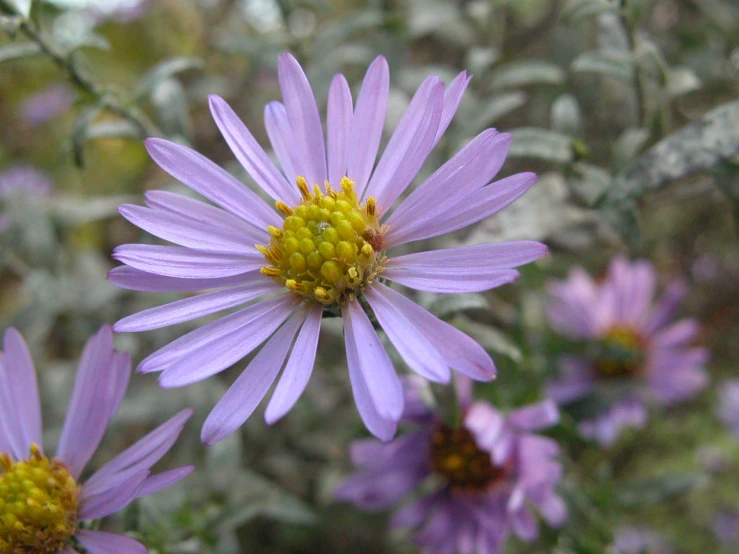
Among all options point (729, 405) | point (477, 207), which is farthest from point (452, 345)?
point (729, 405)

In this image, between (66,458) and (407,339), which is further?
(66,458)

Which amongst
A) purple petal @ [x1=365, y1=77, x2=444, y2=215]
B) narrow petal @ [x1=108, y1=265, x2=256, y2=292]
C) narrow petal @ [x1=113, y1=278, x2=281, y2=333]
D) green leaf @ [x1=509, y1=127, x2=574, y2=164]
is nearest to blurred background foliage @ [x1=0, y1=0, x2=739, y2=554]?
green leaf @ [x1=509, y1=127, x2=574, y2=164]

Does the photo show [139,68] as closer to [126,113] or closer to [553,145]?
[126,113]

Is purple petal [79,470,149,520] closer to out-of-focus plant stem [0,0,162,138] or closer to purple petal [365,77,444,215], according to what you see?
purple petal [365,77,444,215]

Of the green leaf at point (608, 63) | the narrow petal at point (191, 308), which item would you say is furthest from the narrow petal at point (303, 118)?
the green leaf at point (608, 63)

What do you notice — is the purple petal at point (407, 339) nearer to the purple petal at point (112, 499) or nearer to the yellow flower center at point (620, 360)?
the purple petal at point (112, 499)

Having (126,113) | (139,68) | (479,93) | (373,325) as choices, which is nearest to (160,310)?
(373,325)

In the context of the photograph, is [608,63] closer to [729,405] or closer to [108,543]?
[108,543]
